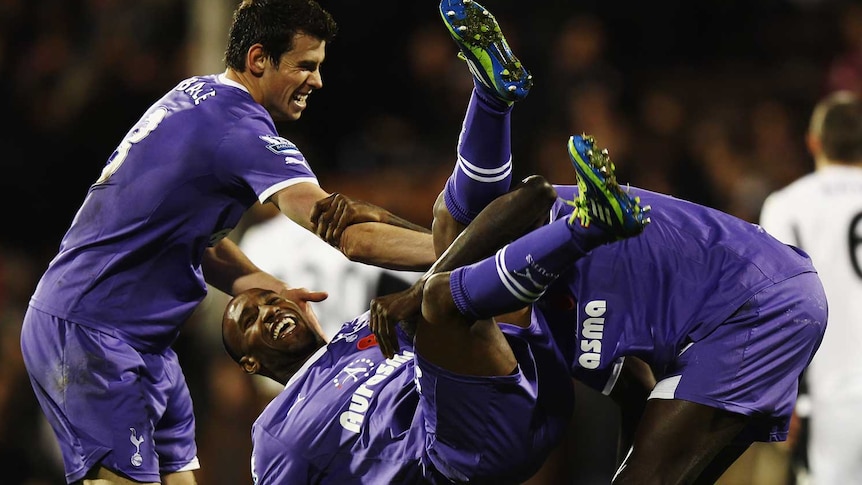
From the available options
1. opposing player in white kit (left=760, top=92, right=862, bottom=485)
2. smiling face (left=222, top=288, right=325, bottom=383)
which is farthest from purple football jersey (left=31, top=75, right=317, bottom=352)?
opposing player in white kit (left=760, top=92, right=862, bottom=485)

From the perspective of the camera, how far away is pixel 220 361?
26.7 feet

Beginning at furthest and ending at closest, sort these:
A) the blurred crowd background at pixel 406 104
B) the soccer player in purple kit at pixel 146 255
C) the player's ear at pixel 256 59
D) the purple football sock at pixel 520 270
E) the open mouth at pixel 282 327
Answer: the blurred crowd background at pixel 406 104 → the open mouth at pixel 282 327 → the player's ear at pixel 256 59 → the soccer player in purple kit at pixel 146 255 → the purple football sock at pixel 520 270

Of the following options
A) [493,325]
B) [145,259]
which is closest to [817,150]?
[493,325]

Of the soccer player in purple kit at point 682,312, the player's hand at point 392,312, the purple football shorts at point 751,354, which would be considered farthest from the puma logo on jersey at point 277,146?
the purple football shorts at point 751,354

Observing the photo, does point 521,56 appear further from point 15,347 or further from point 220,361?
point 15,347

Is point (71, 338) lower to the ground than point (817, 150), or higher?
lower

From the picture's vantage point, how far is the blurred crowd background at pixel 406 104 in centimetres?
804

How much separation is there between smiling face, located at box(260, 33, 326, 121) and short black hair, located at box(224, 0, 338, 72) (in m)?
0.02

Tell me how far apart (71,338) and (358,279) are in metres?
2.74

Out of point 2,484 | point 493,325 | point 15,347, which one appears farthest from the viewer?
point 15,347

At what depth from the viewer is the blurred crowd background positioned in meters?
8.04

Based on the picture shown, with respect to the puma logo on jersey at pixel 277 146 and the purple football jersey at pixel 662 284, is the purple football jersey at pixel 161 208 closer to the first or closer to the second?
the puma logo on jersey at pixel 277 146

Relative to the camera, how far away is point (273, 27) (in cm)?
445

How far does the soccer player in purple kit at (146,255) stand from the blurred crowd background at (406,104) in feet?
11.0
